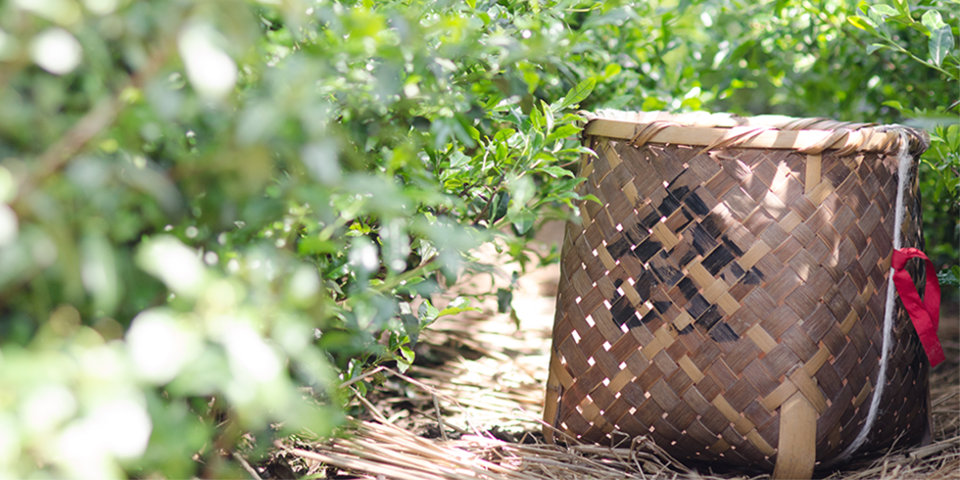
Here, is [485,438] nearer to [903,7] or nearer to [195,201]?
[195,201]

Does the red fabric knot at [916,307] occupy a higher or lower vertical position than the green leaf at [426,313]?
higher

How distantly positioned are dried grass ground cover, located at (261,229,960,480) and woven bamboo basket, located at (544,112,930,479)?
0.05 m

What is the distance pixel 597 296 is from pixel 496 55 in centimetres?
42

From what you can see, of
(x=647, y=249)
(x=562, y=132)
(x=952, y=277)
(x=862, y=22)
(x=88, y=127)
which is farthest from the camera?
(x=862, y=22)

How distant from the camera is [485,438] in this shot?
1.08m

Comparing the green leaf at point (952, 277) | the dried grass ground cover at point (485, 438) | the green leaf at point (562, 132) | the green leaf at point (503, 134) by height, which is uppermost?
the green leaf at point (562, 132)

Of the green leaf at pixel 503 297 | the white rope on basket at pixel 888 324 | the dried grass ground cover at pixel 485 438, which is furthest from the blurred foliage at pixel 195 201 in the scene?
the white rope on basket at pixel 888 324

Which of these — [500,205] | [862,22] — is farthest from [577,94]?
[862,22]

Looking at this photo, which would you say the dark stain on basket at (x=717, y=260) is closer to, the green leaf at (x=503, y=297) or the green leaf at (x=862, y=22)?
the green leaf at (x=503, y=297)

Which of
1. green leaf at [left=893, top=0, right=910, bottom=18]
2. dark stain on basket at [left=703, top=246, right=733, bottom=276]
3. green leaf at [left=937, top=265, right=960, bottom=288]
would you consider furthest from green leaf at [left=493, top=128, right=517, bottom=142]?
green leaf at [left=937, top=265, right=960, bottom=288]

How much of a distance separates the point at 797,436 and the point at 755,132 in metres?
0.45

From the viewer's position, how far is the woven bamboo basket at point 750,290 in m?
0.92

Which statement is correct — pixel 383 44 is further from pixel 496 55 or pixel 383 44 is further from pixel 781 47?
pixel 781 47

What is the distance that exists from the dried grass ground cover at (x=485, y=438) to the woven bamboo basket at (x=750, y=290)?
52mm
